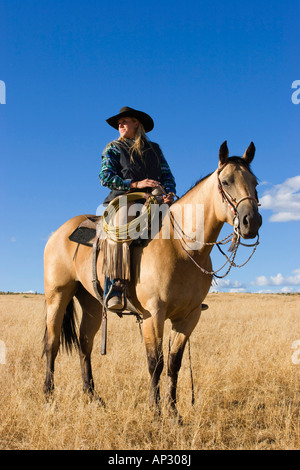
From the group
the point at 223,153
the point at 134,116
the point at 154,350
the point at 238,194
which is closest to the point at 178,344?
the point at 154,350

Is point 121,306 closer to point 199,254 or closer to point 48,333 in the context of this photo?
point 199,254

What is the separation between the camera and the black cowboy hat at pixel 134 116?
6031 millimetres

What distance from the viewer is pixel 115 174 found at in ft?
18.7

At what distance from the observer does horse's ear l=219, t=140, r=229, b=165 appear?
181 inches

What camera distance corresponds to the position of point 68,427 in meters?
4.77

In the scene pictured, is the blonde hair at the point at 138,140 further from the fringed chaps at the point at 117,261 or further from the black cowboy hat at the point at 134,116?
the fringed chaps at the point at 117,261

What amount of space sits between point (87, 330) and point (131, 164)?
2.92 meters

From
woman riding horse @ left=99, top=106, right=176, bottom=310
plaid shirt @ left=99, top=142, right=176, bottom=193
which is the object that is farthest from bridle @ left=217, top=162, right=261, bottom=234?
plaid shirt @ left=99, top=142, right=176, bottom=193

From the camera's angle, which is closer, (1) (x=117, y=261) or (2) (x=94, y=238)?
(1) (x=117, y=261)

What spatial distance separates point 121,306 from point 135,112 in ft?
9.41

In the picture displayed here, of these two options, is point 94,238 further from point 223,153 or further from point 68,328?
point 223,153

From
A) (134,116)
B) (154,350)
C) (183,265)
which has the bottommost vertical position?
(154,350)

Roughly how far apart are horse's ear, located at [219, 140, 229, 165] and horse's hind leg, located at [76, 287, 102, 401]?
3.47 metres
